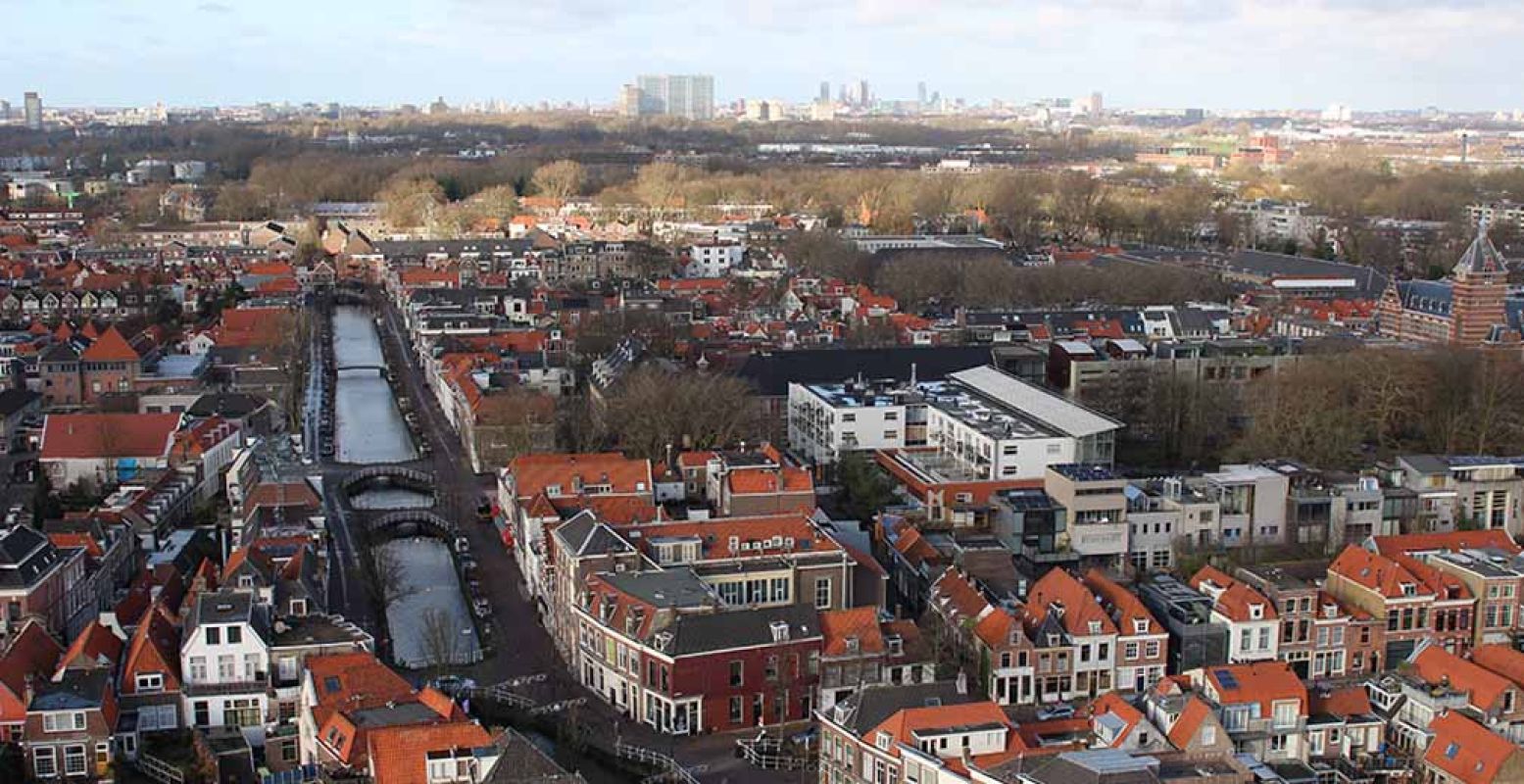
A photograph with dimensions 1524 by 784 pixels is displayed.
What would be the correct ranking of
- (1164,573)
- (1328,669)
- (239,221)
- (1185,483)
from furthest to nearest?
(239,221) < (1185,483) < (1164,573) < (1328,669)

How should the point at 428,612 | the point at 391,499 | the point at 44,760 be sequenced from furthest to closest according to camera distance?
the point at 391,499
the point at 428,612
the point at 44,760

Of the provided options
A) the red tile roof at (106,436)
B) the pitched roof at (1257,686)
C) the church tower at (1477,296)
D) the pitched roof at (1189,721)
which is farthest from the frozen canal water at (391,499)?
the church tower at (1477,296)

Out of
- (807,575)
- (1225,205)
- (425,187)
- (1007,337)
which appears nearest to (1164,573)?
(807,575)

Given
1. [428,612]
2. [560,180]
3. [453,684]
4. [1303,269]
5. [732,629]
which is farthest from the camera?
[560,180]

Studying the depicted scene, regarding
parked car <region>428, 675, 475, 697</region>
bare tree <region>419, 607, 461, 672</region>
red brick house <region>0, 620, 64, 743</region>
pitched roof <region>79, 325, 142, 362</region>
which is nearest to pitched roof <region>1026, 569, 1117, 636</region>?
parked car <region>428, 675, 475, 697</region>

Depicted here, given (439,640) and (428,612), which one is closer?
(439,640)

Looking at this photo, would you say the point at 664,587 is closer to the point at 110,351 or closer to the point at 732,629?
the point at 732,629

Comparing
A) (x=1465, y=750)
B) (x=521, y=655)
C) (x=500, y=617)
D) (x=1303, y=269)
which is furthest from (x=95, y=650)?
(x=1303, y=269)

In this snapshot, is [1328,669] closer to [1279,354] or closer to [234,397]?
[1279,354]
